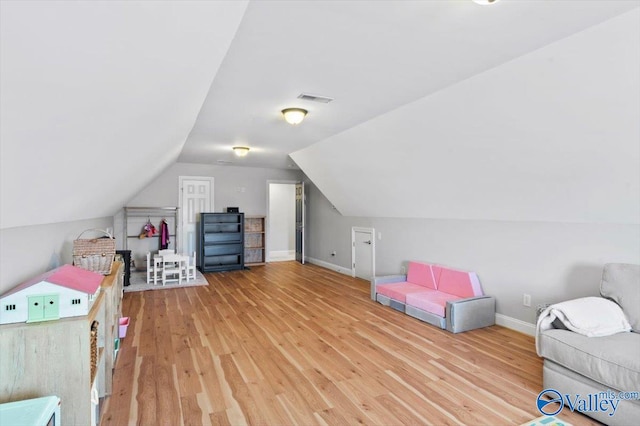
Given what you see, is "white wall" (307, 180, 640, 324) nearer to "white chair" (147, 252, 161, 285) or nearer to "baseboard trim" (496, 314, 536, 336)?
"baseboard trim" (496, 314, 536, 336)

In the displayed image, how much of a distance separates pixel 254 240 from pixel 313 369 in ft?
19.9

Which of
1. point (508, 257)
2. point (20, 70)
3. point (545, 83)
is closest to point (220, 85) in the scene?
point (20, 70)

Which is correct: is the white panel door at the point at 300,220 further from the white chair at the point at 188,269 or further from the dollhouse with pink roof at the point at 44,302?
the dollhouse with pink roof at the point at 44,302

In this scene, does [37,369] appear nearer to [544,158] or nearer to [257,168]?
[544,158]

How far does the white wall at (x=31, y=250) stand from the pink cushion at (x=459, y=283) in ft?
14.3

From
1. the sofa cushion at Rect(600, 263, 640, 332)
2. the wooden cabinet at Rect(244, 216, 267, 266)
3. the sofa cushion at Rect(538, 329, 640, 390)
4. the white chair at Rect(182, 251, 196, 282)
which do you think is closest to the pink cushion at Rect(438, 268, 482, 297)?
the sofa cushion at Rect(600, 263, 640, 332)

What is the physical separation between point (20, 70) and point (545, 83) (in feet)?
9.79

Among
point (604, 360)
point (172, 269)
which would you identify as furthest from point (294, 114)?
point (172, 269)

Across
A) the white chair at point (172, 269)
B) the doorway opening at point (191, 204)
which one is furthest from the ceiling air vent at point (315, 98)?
the doorway opening at point (191, 204)

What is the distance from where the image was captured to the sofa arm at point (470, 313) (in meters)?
3.85

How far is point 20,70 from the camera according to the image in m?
0.95

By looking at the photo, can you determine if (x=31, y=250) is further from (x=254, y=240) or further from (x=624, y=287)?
(x=254, y=240)

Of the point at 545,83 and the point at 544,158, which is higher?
the point at 545,83

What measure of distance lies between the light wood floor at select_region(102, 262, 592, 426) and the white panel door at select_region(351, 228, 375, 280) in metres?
1.74
